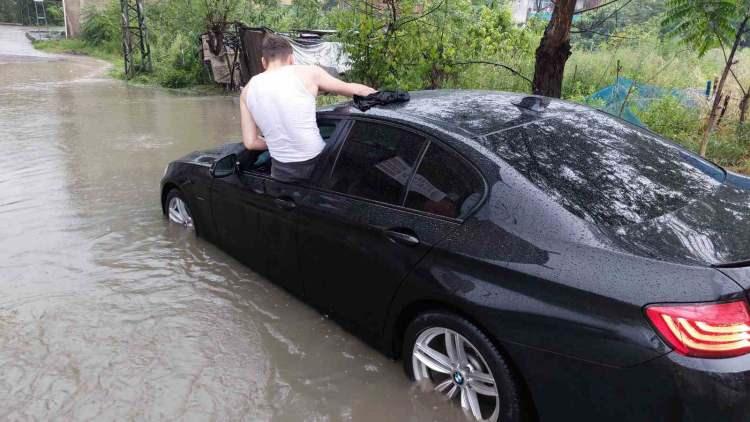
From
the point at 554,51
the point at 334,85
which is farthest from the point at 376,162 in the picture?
the point at 554,51

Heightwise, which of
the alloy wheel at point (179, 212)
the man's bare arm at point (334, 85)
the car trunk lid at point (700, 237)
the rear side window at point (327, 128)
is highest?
the man's bare arm at point (334, 85)

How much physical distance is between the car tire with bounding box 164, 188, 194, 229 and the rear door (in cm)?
214

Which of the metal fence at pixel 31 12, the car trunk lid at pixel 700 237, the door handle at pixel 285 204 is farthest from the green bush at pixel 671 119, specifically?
the metal fence at pixel 31 12

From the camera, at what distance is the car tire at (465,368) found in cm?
244

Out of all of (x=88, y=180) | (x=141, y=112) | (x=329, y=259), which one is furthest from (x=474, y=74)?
(x=141, y=112)

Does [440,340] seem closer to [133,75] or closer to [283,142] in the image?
[283,142]

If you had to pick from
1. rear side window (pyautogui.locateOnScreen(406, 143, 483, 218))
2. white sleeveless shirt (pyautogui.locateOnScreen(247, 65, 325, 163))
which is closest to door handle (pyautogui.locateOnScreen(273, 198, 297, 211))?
white sleeveless shirt (pyautogui.locateOnScreen(247, 65, 325, 163))

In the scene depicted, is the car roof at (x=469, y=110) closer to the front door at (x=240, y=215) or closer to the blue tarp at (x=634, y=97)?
the front door at (x=240, y=215)

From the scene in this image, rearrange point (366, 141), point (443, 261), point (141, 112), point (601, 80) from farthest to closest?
point (141, 112) → point (601, 80) → point (366, 141) → point (443, 261)

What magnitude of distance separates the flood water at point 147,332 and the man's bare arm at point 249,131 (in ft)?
3.77

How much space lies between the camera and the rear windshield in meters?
2.43

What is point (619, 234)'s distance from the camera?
87.7 inches

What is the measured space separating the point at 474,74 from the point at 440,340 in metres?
7.42

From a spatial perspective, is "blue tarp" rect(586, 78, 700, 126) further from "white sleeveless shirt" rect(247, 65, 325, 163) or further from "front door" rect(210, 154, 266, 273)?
"front door" rect(210, 154, 266, 273)
